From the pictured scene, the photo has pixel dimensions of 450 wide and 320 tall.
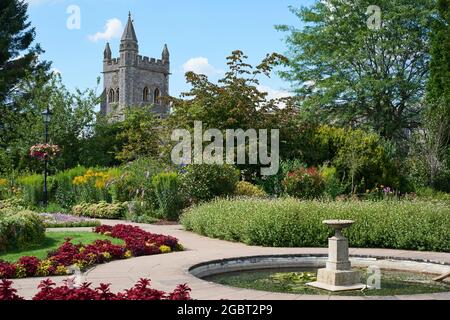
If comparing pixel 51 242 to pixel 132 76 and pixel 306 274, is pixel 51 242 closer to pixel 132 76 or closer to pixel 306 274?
pixel 306 274

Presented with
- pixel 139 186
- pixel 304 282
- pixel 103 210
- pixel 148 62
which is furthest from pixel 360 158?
pixel 148 62

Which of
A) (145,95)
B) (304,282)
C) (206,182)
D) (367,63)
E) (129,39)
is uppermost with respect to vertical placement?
(129,39)

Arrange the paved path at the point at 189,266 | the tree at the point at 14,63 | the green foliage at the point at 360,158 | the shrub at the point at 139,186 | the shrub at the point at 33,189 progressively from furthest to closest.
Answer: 1. the tree at the point at 14,63
2. the green foliage at the point at 360,158
3. the shrub at the point at 33,189
4. the shrub at the point at 139,186
5. the paved path at the point at 189,266

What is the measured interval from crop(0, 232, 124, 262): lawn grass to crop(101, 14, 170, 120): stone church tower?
173 ft

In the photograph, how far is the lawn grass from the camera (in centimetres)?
982

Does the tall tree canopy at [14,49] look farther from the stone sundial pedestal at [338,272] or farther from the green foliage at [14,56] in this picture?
the stone sundial pedestal at [338,272]

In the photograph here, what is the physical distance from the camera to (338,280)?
817cm

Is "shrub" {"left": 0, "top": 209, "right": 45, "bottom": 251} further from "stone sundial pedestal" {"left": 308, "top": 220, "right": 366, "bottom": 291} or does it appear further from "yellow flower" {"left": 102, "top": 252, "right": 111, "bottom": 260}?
"stone sundial pedestal" {"left": 308, "top": 220, "right": 366, "bottom": 291}

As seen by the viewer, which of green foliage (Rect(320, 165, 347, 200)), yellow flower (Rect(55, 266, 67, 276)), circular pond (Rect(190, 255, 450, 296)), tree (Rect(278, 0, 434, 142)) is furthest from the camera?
tree (Rect(278, 0, 434, 142))

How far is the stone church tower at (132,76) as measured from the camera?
6594cm

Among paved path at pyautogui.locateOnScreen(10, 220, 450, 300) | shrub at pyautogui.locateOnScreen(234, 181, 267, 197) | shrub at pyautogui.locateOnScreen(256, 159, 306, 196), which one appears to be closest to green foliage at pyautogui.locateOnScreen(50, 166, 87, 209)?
shrub at pyautogui.locateOnScreen(234, 181, 267, 197)

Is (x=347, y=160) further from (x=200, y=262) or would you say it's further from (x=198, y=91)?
(x=200, y=262)

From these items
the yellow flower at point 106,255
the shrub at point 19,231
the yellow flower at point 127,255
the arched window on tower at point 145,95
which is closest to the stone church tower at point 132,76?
the arched window on tower at point 145,95

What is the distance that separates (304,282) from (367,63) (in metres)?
23.5
